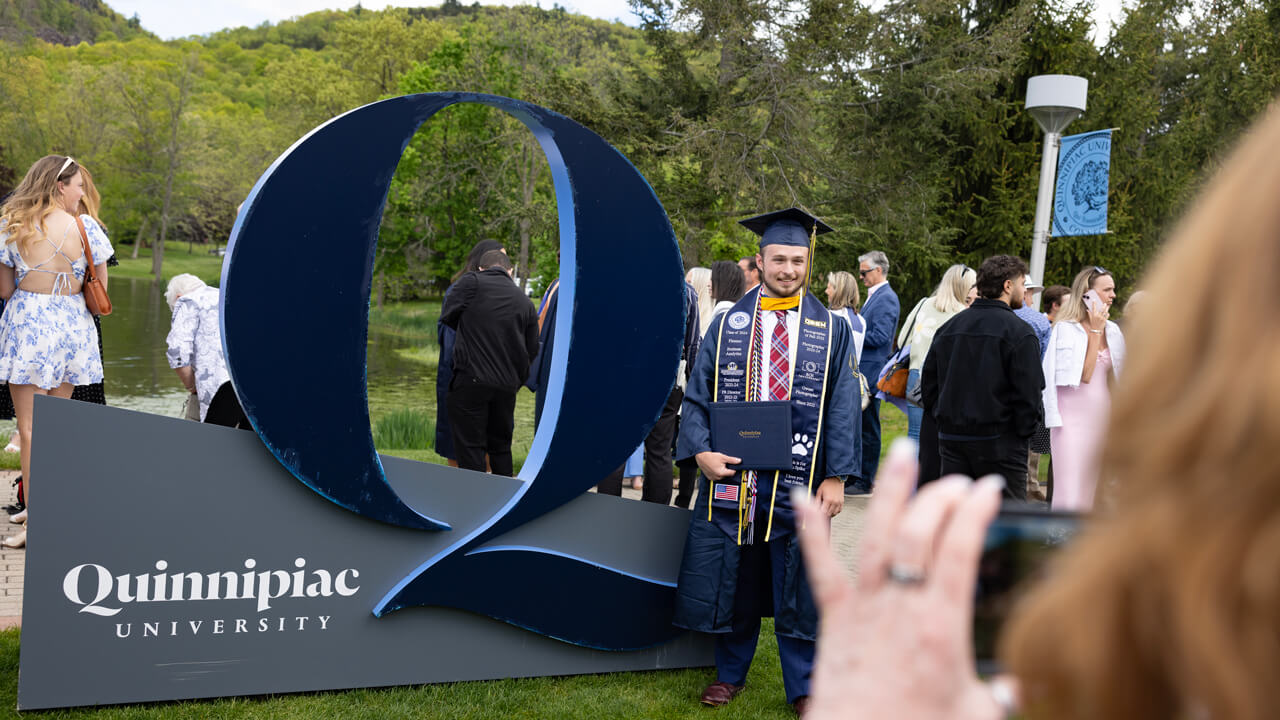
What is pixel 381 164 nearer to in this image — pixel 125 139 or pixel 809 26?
pixel 809 26

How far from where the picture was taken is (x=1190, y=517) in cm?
60

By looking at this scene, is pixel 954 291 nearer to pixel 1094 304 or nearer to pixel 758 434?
pixel 1094 304

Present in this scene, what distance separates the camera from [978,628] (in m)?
0.95

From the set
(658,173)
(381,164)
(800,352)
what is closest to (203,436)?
(381,164)

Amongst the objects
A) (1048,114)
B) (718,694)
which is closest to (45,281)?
(718,694)

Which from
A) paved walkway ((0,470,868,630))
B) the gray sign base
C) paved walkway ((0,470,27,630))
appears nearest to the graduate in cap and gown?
the gray sign base

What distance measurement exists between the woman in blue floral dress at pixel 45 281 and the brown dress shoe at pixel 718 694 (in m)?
3.60

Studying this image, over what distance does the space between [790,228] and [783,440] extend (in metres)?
0.93

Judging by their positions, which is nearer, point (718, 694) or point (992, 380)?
point (718, 694)

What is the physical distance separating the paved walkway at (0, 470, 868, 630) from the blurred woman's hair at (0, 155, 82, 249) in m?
1.66

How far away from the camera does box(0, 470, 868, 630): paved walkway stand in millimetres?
4578

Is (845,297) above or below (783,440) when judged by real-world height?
above

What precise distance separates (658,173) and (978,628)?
20.1m

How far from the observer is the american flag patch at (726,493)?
4090mm
